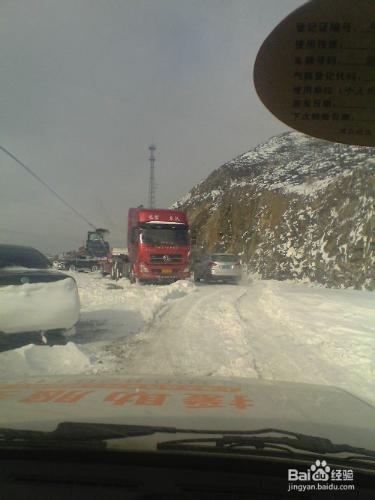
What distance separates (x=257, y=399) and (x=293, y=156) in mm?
46868

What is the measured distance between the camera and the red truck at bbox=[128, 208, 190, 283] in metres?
23.1

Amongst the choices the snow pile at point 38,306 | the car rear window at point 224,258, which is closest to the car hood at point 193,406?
the snow pile at point 38,306

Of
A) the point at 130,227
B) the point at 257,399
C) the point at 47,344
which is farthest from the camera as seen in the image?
the point at 130,227

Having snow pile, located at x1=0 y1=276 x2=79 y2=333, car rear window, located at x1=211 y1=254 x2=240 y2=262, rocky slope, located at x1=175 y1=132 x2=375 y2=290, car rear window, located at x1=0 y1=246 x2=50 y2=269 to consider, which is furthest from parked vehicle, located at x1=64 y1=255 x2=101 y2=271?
snow pile, located at x1=0 y1=276 x2=79 y2=333

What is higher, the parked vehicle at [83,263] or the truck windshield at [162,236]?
the truck windshield at [162,236]

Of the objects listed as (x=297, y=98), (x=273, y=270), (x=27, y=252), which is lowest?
(x=273, y=270)

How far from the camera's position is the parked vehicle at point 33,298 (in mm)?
7324

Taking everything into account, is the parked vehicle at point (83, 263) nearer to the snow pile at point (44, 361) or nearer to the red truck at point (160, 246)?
the red truck at point (160, 246)

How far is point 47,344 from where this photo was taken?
323 inches

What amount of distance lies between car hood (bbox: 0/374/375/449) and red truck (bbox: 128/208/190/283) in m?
18.7

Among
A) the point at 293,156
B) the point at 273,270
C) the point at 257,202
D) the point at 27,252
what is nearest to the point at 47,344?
the point at 27,252

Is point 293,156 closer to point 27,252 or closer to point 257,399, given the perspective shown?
point 27,252

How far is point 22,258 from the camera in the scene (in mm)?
8672

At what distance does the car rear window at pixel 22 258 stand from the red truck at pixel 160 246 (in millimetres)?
13810
